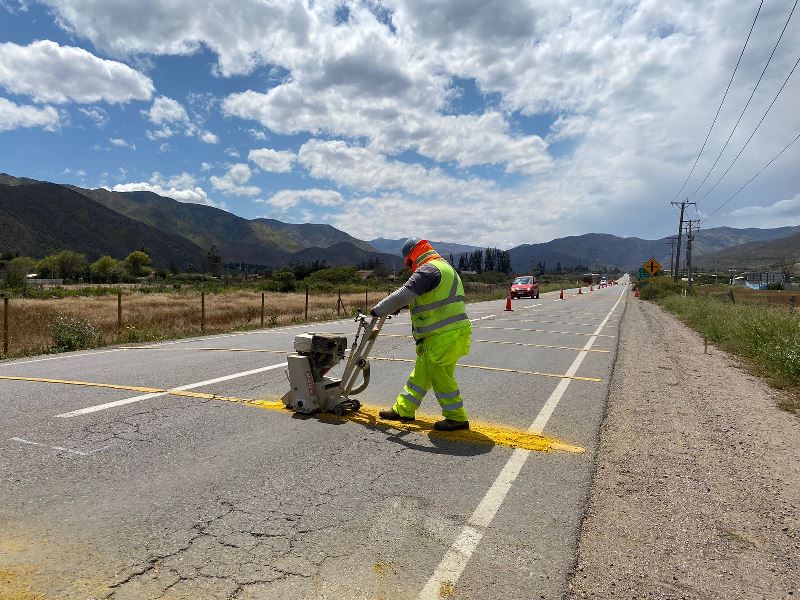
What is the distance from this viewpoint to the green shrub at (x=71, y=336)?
1230 centimetres

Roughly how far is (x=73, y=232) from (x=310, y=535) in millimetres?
183886

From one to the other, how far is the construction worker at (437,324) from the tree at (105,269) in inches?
4504

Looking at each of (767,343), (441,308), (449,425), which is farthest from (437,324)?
(767,343)

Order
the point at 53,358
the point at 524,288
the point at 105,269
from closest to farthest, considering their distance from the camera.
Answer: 1. the point at 53,358
2. the point at 524,288
3. the point at 105,269

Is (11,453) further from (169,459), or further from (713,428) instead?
(713,428)

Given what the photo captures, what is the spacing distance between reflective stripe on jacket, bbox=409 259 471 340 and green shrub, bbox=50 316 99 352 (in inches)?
401

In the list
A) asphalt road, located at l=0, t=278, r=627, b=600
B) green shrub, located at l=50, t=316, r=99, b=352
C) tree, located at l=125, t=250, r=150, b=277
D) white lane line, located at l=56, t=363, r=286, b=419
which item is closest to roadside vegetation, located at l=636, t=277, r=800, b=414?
asphalt road, located at l=0, t=278, r=627, b=600

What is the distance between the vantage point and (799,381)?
8.85 meters

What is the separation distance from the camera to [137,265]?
13262cm

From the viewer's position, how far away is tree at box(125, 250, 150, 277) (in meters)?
125

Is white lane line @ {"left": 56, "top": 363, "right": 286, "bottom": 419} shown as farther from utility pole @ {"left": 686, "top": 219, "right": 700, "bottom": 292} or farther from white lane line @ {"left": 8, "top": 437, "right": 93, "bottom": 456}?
utility pole @ {"left": 686, "top": 219, "right": 700, "bottom": 292}

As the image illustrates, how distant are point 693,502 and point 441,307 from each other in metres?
2.62

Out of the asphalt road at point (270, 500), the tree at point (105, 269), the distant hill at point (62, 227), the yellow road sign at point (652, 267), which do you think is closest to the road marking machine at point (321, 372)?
the asphalt road at point (270, 500)

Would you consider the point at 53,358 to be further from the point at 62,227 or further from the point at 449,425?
the point at 62,227
